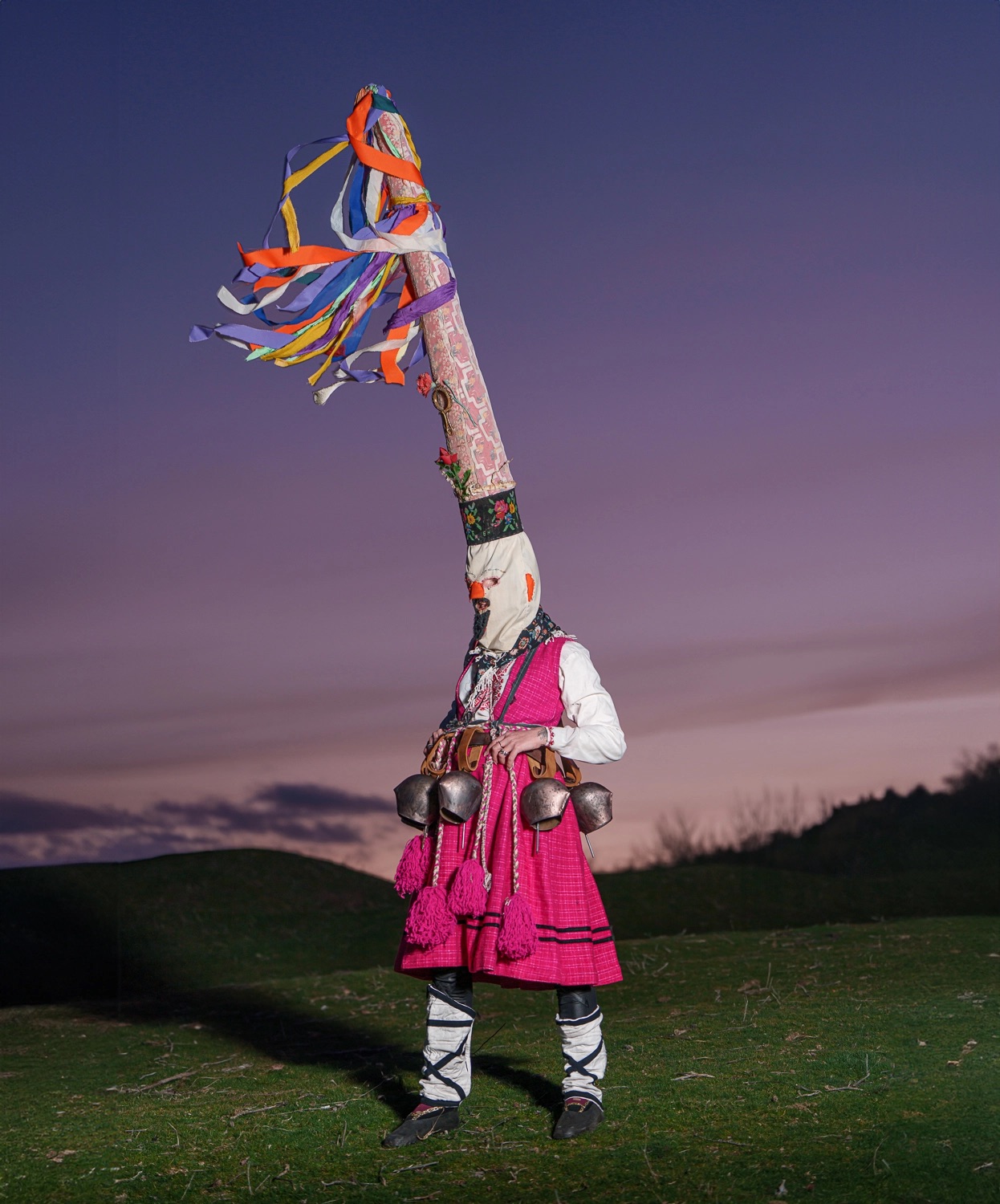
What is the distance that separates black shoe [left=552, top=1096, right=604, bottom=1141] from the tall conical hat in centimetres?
207

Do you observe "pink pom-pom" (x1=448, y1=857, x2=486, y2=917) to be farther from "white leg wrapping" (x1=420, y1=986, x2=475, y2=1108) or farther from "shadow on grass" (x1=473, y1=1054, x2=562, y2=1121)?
"shadow on grass" (x1=473, y1=1054, x2=562, y2=1121)

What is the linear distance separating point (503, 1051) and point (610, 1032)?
25.3 inches

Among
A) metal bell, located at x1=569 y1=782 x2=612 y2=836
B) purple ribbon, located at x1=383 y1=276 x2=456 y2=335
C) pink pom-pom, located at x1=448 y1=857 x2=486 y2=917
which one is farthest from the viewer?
purple ribbon, located at x1=383 y1=276 x2=456 y2=335

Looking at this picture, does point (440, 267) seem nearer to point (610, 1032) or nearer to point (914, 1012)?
point (610, 1032)

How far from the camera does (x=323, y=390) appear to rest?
17.2 ft

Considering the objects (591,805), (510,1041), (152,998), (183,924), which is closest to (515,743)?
(591,805)

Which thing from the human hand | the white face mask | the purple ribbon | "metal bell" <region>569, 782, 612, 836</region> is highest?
the purple ribbon

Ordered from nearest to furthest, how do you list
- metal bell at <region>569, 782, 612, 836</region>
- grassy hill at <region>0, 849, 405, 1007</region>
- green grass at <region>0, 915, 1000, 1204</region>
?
green grass at <region>0, 915, 1000, 1204</region>
metal bell at <region>569, 782, 612, 836</region>
grassy hill at <region>0, 849, 405, 1007</region>

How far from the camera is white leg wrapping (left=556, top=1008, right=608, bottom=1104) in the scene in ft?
14.8

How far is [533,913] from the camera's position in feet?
14.4

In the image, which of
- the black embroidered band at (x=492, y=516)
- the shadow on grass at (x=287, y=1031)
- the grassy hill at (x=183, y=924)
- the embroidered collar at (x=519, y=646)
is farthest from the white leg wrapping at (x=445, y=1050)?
the grassy hill at (x=183, y=924)

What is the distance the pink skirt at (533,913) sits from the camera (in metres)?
4.35

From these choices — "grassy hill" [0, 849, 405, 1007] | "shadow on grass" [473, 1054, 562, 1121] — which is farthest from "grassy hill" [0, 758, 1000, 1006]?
"shadow on grass" [473, 1054, 562, 1121]

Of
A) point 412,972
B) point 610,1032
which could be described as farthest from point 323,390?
point 610,1032
